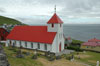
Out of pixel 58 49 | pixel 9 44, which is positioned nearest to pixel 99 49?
pixel 58 49

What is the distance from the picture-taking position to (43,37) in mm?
36281

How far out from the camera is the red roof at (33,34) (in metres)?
35.2

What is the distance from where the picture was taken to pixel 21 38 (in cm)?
4062

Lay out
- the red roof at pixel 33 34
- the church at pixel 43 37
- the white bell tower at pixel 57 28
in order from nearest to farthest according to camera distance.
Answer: the church at pixel 43 37, the white bell tower at pixel 57 28, the red roof at pixel 33 34

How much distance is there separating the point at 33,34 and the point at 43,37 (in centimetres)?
477

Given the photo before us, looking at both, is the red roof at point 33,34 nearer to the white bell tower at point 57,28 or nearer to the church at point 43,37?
the church at point 43,37

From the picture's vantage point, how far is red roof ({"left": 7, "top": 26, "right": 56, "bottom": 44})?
35.2 metres

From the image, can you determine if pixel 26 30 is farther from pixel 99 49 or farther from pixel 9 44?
pixel 99 49

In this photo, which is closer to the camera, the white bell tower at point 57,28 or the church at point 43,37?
the church at point 43,37

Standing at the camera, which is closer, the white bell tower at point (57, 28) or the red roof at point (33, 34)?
the white bell tower at point (57, 28)

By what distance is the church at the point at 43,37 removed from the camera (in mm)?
34659

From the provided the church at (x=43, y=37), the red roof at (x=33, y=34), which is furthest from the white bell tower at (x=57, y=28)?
the red roof at (x=33, y=34)

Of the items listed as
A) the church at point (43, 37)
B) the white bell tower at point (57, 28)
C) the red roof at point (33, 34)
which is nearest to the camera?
the church at point (43, 37)

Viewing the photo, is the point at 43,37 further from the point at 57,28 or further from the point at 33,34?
the point at 57,28
